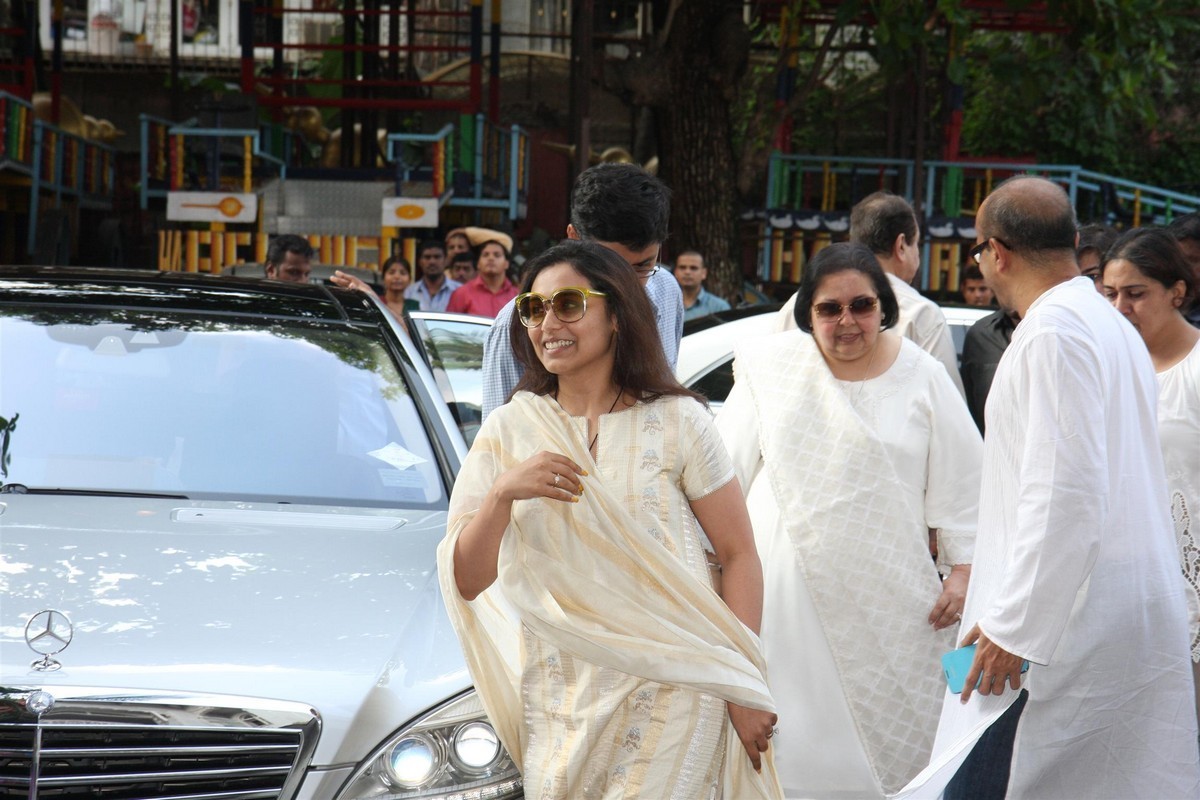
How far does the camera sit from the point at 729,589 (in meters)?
2.65

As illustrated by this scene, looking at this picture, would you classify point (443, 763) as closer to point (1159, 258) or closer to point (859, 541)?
point (859, 541)

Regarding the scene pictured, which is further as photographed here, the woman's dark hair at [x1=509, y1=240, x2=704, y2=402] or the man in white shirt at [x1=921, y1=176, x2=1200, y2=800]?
the man in white shirt at [x1=921, y1=176, x2=1200, y2=800]

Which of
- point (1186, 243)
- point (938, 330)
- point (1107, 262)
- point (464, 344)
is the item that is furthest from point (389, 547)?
point (1186, 243)

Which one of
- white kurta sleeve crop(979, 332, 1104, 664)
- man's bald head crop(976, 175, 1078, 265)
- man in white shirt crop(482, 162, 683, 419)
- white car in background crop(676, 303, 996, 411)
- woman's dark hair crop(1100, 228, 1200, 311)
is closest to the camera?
white kurta sleeve crop(979, 332, 1104, 664)

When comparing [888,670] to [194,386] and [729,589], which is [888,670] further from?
[194,386]

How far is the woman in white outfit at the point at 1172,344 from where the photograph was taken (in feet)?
13.4

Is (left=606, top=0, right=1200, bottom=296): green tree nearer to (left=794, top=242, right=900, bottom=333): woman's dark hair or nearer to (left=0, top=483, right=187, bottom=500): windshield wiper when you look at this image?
(left=794, top=242, right=900, bottom=333): woman's dark hair

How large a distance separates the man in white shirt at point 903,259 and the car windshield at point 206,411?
1508 millimetres

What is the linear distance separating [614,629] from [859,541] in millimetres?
1517

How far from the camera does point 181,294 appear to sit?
4113 millimetres

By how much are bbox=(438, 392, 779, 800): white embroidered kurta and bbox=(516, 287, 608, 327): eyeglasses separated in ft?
0.56

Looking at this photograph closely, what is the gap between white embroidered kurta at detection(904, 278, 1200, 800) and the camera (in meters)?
2.78

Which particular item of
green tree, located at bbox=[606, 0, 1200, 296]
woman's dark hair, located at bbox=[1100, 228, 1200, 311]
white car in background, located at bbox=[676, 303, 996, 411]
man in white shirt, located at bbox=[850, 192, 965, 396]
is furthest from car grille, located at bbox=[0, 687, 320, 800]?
green tree, located at bbox=[606, 0, 1200, 296]

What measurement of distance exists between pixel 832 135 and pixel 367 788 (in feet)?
65.0
